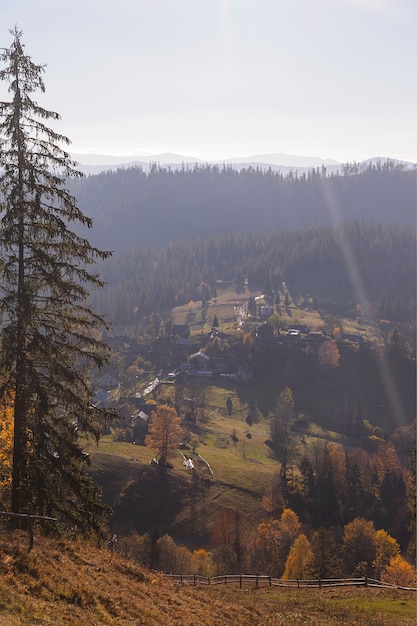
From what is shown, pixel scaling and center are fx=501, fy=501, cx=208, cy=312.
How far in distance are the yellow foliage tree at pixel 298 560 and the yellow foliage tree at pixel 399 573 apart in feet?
30.1

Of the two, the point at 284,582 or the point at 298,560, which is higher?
the point at 284,582

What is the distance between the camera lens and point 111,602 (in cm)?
1552

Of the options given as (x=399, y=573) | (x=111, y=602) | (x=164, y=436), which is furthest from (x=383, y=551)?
(x=111, y=602)

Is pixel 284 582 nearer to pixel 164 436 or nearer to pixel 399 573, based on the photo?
pixel 399 573

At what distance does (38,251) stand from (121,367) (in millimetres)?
158584

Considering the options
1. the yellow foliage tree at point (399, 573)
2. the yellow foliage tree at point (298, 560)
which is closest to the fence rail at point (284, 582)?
the yellow foliage tree at point (399, 573)

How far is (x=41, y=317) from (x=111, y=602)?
10425 millimetres

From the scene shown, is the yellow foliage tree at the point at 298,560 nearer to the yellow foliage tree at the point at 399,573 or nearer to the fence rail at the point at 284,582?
the yellow foliage tree at the point at 399,573

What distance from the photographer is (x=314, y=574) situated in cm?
4909

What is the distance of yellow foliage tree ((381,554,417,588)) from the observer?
184ft

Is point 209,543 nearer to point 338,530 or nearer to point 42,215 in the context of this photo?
point 338,530

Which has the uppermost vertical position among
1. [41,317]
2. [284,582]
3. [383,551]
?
[41,317]

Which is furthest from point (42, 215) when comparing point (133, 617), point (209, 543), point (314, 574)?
point (209, 543)

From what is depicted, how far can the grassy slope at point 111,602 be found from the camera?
1356 cm
